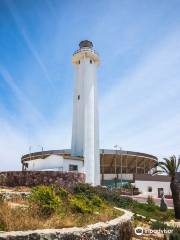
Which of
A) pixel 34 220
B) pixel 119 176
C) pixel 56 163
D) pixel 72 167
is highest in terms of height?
pixel 56 163

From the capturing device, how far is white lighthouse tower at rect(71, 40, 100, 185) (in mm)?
39562

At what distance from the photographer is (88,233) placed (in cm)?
841

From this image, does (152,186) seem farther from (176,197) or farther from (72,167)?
(176,197)

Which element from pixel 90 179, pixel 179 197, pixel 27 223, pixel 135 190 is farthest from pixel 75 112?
pixel 27 223

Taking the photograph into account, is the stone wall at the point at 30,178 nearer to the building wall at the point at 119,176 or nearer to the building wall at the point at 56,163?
the building wall at the point at 56,163

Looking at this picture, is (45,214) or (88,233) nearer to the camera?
(88,233)

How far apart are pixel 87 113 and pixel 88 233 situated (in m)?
32.7

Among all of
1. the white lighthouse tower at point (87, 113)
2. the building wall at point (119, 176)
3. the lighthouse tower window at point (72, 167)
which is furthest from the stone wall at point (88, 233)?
the building wall at point (119, 176)

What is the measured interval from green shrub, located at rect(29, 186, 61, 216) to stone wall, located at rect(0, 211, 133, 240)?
1684 millimetres

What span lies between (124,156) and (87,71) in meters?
18.7

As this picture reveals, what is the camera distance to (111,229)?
9430 mm

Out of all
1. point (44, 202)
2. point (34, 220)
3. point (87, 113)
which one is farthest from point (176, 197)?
point (87, 113)

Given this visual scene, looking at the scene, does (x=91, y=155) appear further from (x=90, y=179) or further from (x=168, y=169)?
(x=168, y=169)

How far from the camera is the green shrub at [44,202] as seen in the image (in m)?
9.90
